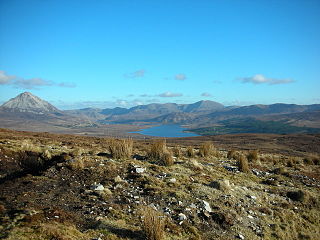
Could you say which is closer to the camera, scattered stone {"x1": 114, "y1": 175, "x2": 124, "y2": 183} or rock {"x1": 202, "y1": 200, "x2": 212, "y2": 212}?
rock {"x1": 202, "y1": 200, "x2": 212, "y2": 212}

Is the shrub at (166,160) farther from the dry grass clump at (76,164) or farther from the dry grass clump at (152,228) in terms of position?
the dry grass clump at (152,228)

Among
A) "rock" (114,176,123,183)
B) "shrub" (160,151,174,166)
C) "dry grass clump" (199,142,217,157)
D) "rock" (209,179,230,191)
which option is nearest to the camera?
"rock" (114,176,123,183)

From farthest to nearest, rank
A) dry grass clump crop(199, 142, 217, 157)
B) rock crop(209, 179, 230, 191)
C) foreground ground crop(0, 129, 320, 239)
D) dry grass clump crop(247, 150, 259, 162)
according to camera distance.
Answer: dry grass clump crop(247, 150, 259, 162) < dry grass clump crop(199, 142, 217, 157) < rock crop(209, 179, 230, 191) < foreground ground crop(0, 129, 320, 239)

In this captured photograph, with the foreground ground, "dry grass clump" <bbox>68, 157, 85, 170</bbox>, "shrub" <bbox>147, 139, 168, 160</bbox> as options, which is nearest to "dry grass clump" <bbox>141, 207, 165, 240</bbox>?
the foreground ground

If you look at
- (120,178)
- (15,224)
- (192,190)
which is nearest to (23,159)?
(120,178)

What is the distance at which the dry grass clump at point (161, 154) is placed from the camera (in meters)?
12.9

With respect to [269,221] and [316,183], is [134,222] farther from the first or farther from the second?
[316,183]

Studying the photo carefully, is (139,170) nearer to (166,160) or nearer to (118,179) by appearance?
(118,179)

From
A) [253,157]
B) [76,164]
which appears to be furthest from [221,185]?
[253,157]

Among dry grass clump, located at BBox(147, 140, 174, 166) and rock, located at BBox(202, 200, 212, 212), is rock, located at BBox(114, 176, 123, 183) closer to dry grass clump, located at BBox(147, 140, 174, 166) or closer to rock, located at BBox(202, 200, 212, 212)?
rock, located at BBox(202, 200, 212, 212)

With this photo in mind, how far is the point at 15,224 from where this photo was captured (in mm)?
5613

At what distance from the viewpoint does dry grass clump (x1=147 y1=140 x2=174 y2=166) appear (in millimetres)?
12914

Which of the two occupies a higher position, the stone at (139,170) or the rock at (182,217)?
the stone at (139,170)

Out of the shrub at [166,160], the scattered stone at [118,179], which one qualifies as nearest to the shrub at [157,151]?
the shrub at [166,160]
